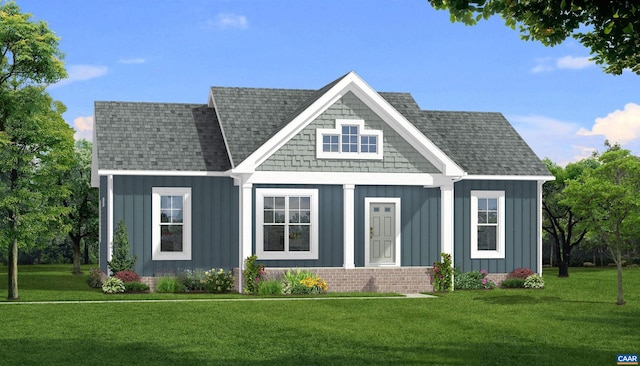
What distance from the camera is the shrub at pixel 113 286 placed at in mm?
26766

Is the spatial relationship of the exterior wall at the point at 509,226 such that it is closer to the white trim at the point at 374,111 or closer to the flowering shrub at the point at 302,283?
the white trim at the point at 374,111

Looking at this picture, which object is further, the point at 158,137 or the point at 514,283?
the point at 514,283

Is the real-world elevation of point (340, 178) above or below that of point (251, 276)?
above

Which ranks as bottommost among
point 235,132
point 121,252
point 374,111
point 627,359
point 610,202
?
point 627,359

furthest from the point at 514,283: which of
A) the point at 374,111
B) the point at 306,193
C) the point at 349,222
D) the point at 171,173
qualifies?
the point at 171,173

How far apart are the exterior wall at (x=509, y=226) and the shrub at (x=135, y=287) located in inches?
436

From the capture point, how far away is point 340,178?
28094 mm

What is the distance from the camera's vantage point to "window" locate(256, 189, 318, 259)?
91.8ft

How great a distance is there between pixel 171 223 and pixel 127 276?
237 cm

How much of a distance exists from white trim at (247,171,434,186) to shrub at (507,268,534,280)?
16.2 ft

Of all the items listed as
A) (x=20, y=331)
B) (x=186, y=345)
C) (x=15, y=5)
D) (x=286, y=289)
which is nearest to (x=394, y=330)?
(x=186, y=345)

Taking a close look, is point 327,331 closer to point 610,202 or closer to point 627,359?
point 627,359

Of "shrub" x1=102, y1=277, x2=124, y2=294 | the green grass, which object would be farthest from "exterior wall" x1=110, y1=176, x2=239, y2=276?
the green grass

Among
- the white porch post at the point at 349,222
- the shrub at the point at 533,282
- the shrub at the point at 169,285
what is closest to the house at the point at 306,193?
the white porch post at the point at 349,222
